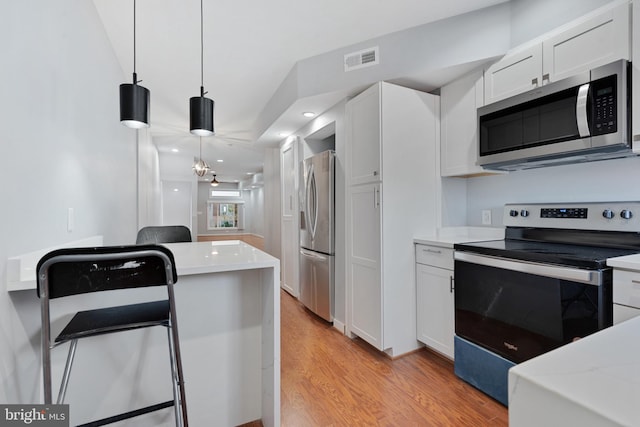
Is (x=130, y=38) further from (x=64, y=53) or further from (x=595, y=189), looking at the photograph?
(x=595, y=189)

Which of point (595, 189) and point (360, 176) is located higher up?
point (360, 176)

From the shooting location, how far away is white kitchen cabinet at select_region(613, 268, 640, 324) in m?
1.25

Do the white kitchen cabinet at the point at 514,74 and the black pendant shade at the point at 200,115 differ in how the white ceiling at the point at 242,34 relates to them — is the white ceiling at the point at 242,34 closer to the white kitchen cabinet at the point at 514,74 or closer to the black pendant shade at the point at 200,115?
the white kitchen cabinet at the point at 514,74

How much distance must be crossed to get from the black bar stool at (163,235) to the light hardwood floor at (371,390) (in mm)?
1349

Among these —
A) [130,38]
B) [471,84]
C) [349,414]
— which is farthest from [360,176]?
[130,38]

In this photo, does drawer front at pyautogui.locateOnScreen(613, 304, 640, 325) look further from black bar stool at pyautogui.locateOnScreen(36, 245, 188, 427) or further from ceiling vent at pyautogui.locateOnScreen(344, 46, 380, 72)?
ceiling vent at pyautogui.locateOnScreen(344, 46, 380, 72)

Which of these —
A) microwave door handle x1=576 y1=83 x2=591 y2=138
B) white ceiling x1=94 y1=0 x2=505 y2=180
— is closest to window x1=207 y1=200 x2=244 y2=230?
white ceiling x1=94 y1=0 x2=505 y2=180

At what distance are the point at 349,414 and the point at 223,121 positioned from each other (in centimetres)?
450

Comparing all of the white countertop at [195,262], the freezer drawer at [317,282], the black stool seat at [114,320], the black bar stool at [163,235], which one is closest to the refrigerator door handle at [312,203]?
the freezer drawer at [317,282]

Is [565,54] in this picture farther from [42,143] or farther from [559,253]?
[42,143]

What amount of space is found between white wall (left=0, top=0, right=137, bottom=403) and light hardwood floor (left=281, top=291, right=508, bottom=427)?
1346mm

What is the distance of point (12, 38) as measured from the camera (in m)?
1.13

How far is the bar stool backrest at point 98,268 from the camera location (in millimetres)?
894

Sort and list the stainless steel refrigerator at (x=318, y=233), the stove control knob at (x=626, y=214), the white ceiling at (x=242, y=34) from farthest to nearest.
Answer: the stainless steel refrigerator at (x=318, y=233)
the white ceiling at (x=242, y=34)
the stove control knob at (x=626, y=214)
